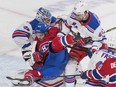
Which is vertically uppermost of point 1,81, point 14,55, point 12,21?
point 12,21

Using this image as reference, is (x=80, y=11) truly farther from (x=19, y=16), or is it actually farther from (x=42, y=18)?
(x=19, y=16)

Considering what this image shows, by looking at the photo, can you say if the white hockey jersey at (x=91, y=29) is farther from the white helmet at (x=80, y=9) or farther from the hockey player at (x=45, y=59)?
the hockey player at (x=45, y=59)

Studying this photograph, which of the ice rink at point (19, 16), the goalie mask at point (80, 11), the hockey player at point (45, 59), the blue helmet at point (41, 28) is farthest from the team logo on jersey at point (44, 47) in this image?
the ice rink at point (19, 16)

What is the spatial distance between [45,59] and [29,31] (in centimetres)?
32

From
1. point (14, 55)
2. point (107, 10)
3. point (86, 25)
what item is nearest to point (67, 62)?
point (86, 25)

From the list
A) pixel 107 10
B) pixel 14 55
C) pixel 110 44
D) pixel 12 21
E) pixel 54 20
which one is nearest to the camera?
pixel 110 44

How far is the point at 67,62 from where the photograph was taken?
3195 mm

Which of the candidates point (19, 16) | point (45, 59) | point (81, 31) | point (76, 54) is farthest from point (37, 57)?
point (19, 16)

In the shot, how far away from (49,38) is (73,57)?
0.84 feet

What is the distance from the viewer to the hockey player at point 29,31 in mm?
3303

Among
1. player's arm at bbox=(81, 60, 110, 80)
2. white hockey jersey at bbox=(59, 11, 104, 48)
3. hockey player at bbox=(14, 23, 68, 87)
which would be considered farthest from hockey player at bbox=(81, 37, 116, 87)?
white hockey jersey at bbox=(59, 11, 104, 48)

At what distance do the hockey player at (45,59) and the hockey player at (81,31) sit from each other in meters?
0.08

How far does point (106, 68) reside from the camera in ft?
8.84

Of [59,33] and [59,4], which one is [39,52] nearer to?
[59,33]
